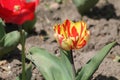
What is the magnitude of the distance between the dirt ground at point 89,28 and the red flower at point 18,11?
2.59ft

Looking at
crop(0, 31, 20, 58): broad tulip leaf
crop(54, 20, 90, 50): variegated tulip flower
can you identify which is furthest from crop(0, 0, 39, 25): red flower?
crop(0, 31, 20, 58): broad tulip leaf

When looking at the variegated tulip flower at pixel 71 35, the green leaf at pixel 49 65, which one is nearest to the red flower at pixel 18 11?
the variegated tulip flower at pixel 71 35

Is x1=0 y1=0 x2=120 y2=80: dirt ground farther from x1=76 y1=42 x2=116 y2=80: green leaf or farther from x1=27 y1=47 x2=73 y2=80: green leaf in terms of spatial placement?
x1=76 y1=42 x2=116 y2=80: green leaf

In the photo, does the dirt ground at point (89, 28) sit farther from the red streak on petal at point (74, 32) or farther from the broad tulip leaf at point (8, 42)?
the red streak on petal at point (74, 32)

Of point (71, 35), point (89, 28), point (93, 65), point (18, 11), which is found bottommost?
point (89, 28)

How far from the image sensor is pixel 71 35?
84.6 inches

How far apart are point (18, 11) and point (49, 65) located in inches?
21.6

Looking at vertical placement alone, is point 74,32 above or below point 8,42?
above

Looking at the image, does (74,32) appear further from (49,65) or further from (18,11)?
(18,11)

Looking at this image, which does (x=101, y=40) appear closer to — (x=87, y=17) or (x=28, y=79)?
(x=87, y=17)

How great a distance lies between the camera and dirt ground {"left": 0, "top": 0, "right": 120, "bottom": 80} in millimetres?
2711

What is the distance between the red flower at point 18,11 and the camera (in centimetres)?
183

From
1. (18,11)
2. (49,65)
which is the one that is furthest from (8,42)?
(18,11)

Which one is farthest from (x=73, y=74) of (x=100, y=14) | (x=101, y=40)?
(x=100, y=14)
